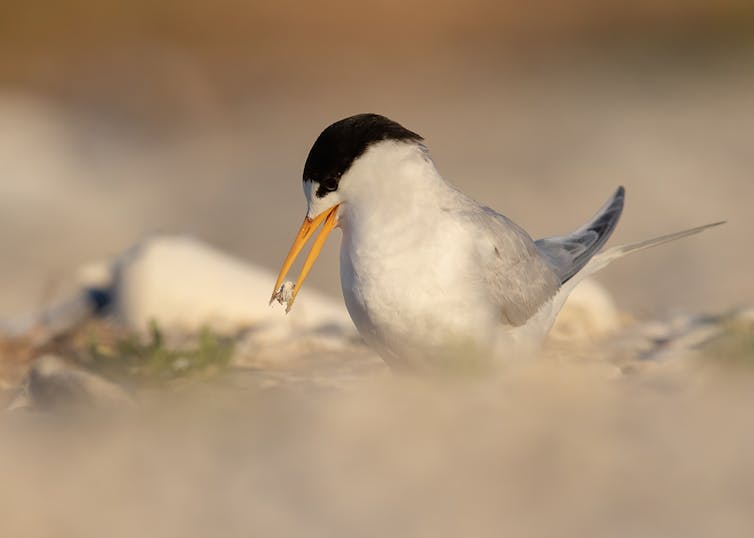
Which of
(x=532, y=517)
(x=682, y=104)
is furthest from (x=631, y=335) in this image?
(x=682, y=104)

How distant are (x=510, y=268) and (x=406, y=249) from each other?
1.46 feet

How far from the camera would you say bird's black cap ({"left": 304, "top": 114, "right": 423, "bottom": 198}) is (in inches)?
126

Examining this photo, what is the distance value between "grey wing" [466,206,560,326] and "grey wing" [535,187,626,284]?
0.17 m

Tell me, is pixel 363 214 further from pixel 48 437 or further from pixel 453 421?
pixel 48 437

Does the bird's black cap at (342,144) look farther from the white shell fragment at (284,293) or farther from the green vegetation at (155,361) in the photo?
the green vegetation at (155,361)

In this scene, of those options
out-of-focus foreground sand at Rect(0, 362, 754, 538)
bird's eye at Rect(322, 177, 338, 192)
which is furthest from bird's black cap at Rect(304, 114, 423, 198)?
out-of-focus foreground sand at Rect(0, 362, 754, 538)

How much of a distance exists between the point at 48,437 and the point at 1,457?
6.2 inches

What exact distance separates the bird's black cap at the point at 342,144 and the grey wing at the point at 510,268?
36 cm

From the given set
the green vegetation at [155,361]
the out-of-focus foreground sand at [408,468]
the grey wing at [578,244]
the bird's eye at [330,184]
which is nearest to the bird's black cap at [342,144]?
the bird's eye at [330,184]

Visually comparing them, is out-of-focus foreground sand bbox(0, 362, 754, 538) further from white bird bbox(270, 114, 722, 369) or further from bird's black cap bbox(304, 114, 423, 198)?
bird's black cap bbox(304, 114, 423, 198)

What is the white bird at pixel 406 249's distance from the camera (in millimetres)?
3131

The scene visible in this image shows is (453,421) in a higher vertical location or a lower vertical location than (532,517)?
higher

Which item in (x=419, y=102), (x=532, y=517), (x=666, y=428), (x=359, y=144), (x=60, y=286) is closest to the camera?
(x=532, y=517)

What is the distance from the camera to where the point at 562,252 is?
13.1 feet
